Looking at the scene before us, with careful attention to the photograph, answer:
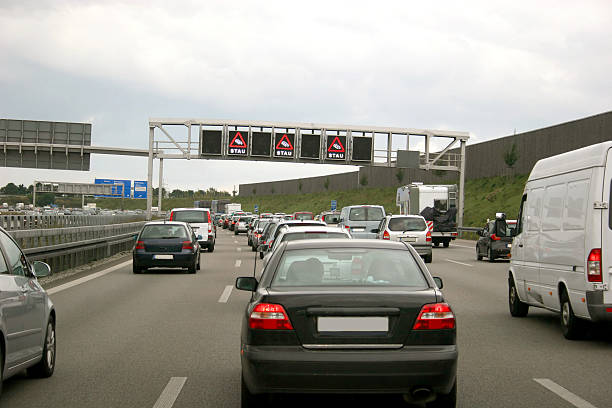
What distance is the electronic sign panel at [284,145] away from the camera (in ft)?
180

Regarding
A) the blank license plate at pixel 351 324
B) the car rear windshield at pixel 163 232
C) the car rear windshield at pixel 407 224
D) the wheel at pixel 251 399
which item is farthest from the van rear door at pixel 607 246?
the car rear windshield at pixel 407 224

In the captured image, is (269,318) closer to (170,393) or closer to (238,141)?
(170,393)

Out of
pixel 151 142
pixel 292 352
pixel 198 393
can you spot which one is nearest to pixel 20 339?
pixel 198 393

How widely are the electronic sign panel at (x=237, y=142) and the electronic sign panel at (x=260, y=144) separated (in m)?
0.51

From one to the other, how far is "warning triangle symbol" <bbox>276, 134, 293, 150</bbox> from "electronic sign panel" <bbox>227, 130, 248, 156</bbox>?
2.13 m

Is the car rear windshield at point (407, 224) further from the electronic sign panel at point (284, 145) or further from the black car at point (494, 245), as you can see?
the electronic sign panel at point (284, 145)

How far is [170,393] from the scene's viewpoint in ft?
23.9

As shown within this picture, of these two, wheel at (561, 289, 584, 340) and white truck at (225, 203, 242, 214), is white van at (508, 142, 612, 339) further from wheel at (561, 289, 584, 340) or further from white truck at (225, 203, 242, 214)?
white truck at (225, 203, 242, 214)

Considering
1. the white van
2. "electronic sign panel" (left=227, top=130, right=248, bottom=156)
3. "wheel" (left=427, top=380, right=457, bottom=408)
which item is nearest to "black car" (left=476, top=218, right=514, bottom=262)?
the white van

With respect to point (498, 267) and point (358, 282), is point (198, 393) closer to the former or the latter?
point (358, 282)

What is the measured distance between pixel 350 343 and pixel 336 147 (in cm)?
4969

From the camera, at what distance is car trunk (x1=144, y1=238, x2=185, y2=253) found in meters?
22.7

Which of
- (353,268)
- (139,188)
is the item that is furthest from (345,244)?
(139,188)

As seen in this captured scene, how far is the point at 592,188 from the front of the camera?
10.2 meters
